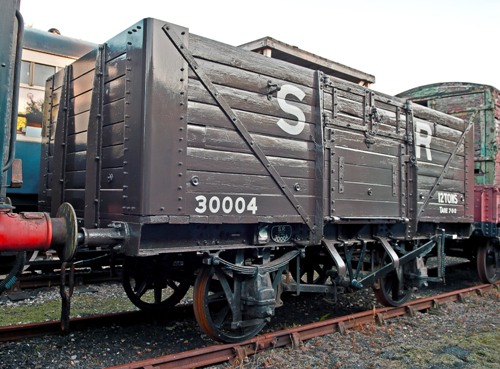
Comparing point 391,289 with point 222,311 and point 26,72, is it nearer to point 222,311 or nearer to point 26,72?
point 222,311

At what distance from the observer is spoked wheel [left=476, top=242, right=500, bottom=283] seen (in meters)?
9.36

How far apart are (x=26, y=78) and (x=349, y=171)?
5.98 m

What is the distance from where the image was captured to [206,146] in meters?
4.42

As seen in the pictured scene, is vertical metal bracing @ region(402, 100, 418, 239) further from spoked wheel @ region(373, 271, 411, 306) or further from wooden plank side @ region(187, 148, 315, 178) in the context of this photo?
wooden plank side @ region(187, 148, 315, 178)

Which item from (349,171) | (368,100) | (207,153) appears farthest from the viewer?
(368,100)

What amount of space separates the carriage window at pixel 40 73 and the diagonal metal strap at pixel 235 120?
16.9ft

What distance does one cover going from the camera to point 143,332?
18.1 feet

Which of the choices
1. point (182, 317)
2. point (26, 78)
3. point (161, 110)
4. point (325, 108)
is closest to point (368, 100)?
point (325, 108)

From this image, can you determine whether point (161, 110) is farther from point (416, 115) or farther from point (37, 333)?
point (416, 115)

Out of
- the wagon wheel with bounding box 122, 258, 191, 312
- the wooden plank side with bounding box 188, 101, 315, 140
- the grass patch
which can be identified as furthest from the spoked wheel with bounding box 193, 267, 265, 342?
the grass patch

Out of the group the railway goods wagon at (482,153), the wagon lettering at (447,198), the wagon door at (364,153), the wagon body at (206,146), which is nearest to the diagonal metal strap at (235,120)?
the wagon body at (206,146)

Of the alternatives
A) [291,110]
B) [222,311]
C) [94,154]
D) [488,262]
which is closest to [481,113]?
[488,262]

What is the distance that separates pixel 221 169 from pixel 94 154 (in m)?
1.33

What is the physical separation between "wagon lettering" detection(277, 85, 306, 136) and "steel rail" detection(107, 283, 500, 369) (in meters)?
2.28
